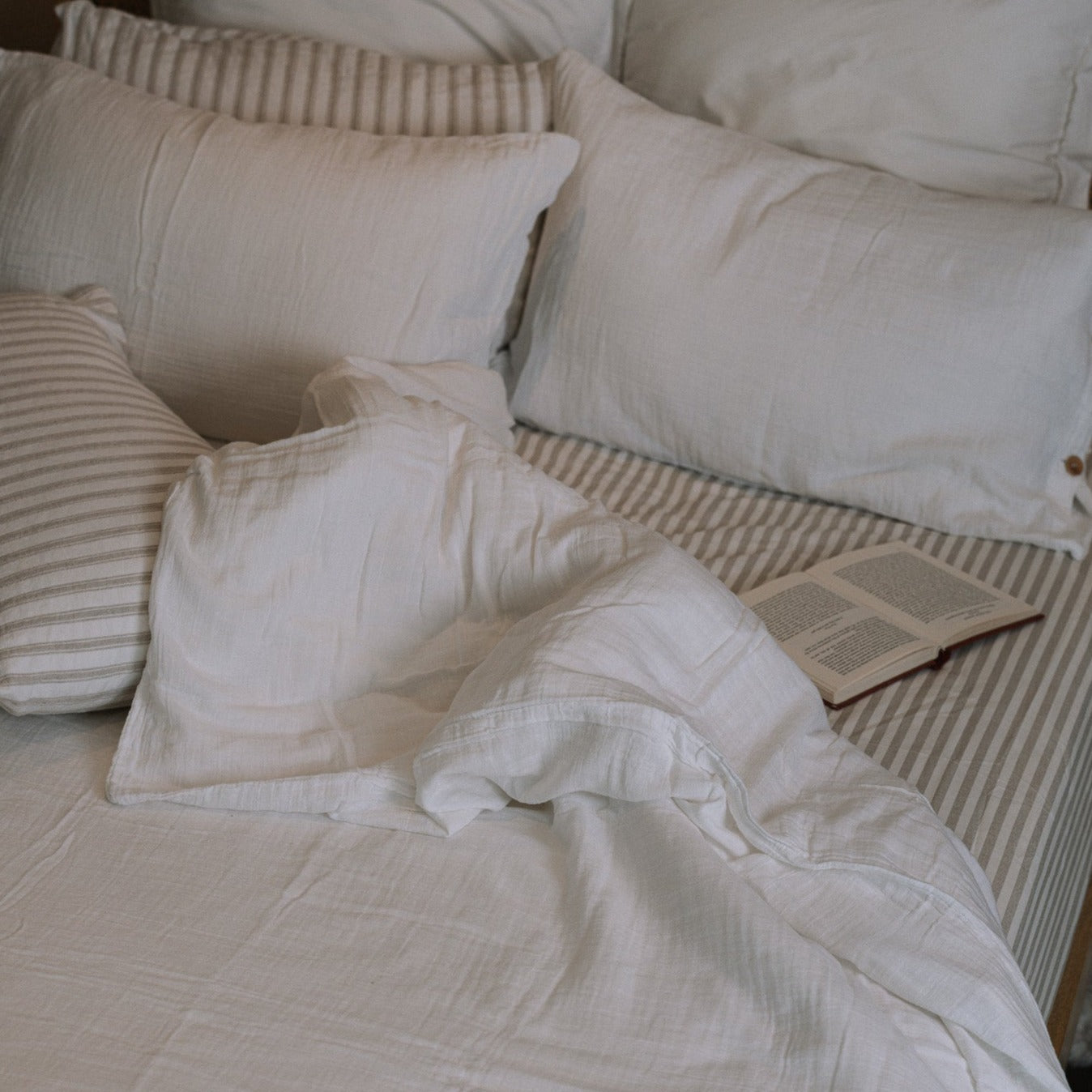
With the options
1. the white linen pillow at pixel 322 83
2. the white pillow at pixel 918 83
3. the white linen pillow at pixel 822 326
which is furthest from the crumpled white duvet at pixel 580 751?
the white pillow at pixel 918 83

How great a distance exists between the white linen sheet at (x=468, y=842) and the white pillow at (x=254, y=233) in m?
0.33

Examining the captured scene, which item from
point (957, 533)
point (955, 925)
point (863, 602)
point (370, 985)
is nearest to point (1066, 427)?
point (957, 533)

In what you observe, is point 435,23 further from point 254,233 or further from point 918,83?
point 918,83

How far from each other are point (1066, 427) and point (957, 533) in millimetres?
175

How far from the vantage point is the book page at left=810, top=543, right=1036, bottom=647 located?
3.86 ft

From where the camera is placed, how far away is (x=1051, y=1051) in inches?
30.1

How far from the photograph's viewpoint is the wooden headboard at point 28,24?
2006mm

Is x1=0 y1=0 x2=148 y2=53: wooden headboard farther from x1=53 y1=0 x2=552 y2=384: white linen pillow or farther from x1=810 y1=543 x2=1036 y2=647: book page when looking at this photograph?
x1=810 y1=543 x2=1036 y2=647: book page

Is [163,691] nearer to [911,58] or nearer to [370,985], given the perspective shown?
[370,985]

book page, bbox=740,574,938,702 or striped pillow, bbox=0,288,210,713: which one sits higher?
striped pillow, bbox=0,288,210,713

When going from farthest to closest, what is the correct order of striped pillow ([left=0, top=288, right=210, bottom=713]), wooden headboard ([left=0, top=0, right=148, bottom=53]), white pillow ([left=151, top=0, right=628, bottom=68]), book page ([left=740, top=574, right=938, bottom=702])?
wooden headboard ([left=0, top=0, right=148, bottom=53])
white pillow ([left=151, top=0, right=628, bottom=68])
book page ([left=740, top=574, right=938, bottom=702])
striped pillow ([left=0, top=288, right=210, bottom=713])

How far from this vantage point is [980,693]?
1.12m

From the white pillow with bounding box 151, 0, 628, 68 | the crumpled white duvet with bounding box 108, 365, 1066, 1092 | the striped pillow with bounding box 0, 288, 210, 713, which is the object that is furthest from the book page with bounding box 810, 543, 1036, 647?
the white pillow with bounding box 151, 0, 628, 68

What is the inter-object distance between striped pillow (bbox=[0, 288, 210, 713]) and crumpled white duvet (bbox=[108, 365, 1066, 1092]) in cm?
4
